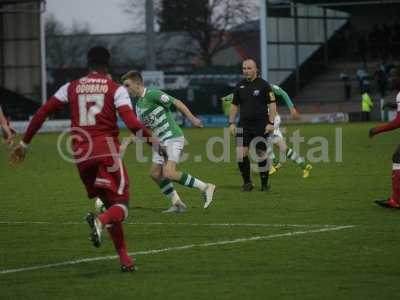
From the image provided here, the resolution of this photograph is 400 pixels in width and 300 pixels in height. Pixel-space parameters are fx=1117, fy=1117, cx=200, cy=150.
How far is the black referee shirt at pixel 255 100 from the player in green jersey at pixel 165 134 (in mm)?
3011

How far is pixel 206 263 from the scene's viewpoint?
10.6 meters

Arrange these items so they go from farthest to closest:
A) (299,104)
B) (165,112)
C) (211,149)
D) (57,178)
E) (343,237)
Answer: (299,104) → (211,149) → (57,178) → (165,112) → (343,237)

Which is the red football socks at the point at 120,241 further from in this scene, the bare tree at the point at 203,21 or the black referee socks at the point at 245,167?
the bare tree at the point at 203,21

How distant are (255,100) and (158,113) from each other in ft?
11.4

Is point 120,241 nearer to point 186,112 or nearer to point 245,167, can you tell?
point 186,112

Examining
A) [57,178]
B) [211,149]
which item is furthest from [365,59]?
[57,178]

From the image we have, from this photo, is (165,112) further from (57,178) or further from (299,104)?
(299,104)

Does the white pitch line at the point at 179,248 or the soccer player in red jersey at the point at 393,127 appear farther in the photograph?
the soccer player in red jersey at the point at 393,127

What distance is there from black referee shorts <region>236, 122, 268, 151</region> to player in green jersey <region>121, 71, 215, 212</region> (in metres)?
2.98

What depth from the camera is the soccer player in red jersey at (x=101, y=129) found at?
10297 millimetres

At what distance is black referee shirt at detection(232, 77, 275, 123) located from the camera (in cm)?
1848

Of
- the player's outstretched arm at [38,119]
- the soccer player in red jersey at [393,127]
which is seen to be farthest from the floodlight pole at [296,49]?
the player's outstretched arm at [38,119]

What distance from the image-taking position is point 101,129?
34.2 ft

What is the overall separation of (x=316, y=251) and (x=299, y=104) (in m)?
52.7
